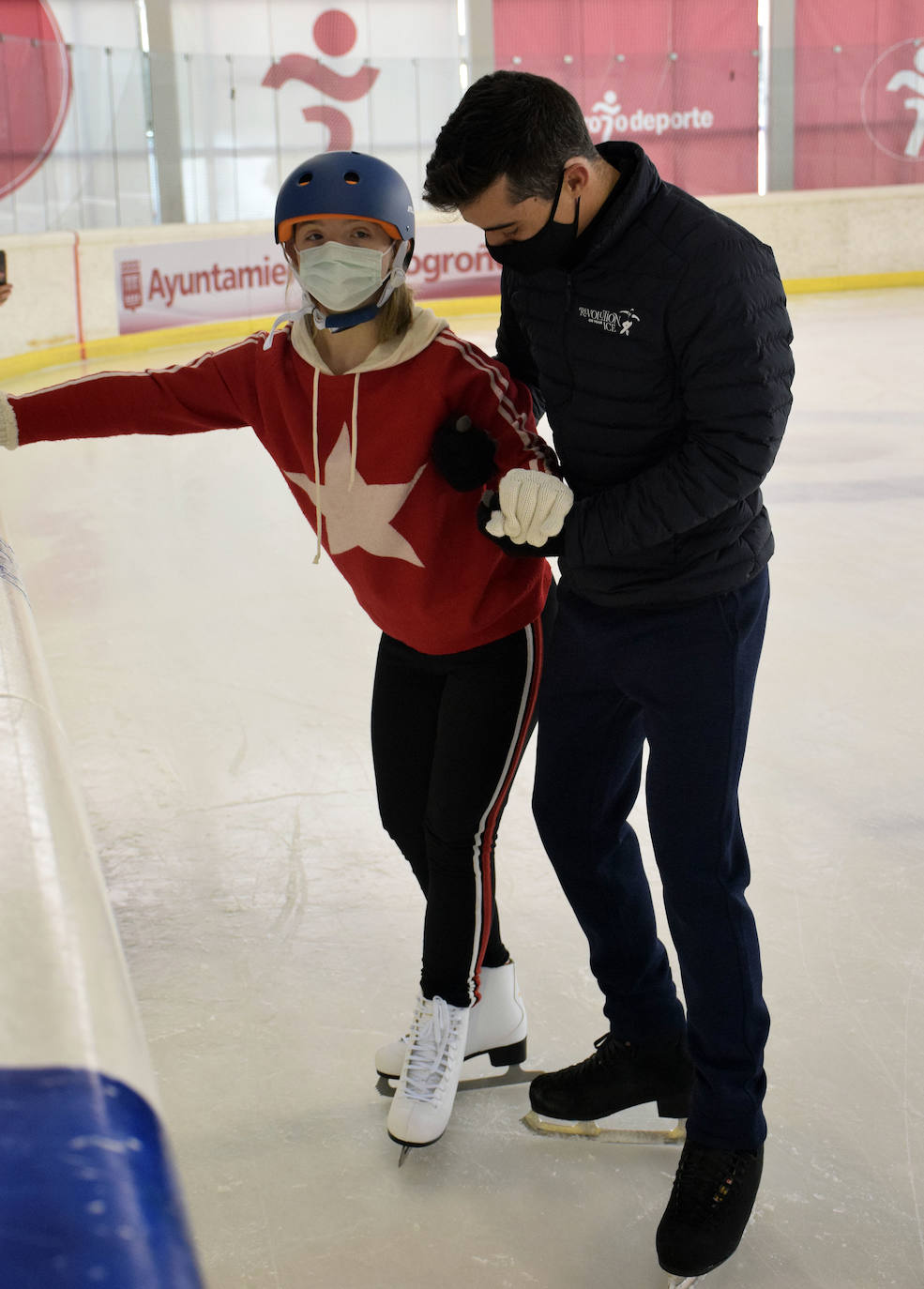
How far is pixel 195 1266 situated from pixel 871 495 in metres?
5.19

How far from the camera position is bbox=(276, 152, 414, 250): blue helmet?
5.06 feet

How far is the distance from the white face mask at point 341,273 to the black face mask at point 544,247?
177 mm

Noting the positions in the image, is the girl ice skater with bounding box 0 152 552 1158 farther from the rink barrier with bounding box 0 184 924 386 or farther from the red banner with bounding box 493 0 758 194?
the red banner with bounding box 493 0 758 194

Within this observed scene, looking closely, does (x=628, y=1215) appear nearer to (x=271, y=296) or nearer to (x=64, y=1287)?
(x=64, y=1287)

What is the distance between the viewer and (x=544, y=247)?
4.62ft

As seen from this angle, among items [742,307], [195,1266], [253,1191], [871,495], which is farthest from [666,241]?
[871,495]

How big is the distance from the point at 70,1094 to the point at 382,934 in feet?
5.92

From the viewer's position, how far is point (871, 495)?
528 cm

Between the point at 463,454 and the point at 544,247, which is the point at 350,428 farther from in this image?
the point at 544,247

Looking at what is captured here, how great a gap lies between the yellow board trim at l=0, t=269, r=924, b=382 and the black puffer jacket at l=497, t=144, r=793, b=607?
19.2ft

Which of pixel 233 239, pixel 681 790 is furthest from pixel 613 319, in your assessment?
pixel 233 239

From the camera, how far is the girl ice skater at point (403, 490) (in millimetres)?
1577

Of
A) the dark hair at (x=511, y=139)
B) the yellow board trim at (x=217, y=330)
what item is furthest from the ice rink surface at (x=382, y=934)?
the yellow board trim at (x=217, y=330)

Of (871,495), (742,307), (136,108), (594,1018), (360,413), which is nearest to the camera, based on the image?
(742,307)
